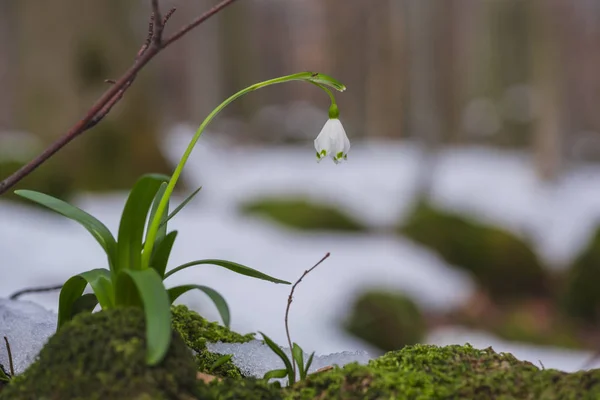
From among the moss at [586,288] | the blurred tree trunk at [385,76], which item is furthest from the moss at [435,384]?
the blurred tree trunk at [385,76]

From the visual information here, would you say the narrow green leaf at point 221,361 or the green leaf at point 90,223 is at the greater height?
the green leaf at point 90,223

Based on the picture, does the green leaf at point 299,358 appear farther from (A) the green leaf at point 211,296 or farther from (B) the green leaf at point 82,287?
(B) the green leaf at point 82,287

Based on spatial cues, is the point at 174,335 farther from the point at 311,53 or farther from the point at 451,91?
the point at 311,53

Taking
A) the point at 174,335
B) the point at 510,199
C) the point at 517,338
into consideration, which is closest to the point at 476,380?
the point at 174,335

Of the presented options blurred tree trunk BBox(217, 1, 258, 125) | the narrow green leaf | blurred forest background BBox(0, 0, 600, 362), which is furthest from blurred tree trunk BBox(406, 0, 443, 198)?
the narrow green leaf

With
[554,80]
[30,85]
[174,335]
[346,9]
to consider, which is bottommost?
[174,335]

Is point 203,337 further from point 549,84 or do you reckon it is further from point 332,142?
point 549,84
